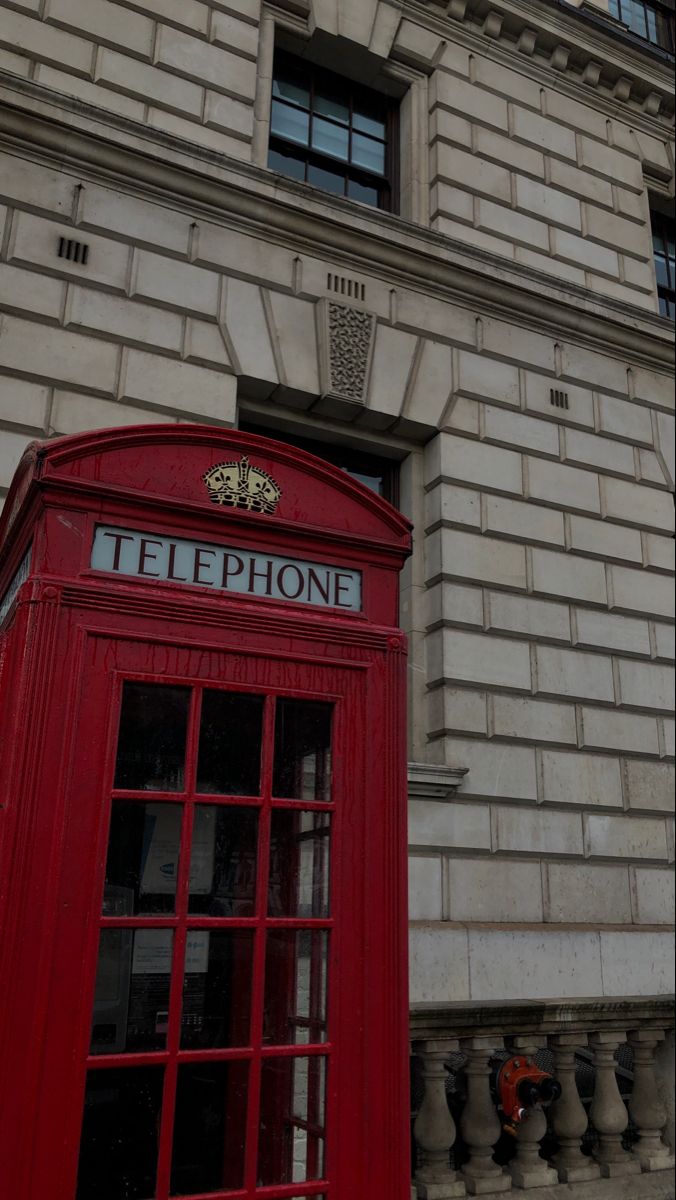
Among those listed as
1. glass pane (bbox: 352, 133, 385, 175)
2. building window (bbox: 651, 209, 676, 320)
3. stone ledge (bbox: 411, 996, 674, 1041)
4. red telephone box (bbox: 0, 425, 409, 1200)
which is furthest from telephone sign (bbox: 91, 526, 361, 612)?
building window (bbox: 651, 209, 676, 320)

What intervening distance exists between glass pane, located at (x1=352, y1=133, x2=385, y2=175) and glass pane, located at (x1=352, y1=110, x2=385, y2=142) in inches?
3.3

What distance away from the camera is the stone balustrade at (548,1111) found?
16.6ft

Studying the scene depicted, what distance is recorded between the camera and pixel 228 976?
2.60 m

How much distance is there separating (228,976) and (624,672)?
660 centimetres

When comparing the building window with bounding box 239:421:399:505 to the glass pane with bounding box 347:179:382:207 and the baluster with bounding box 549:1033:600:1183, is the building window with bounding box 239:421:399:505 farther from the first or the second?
the baluster with bounding box 549:1033:600:1183

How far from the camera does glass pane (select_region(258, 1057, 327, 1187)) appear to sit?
8.58 ft

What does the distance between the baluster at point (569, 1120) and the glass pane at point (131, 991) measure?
3.86m

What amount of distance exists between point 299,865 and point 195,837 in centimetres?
34

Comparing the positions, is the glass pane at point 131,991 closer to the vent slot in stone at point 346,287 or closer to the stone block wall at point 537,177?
the vent slot in stone at point 346,287

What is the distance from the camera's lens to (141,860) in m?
2.53

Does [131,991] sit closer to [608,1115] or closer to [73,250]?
[608,1115]

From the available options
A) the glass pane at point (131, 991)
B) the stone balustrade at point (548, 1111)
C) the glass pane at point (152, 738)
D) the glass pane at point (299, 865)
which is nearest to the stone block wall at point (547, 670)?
the stone balustrade at point (548, 1111)

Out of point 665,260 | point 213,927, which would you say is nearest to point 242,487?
point 213,927

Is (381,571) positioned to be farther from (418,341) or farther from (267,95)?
(267,95)
